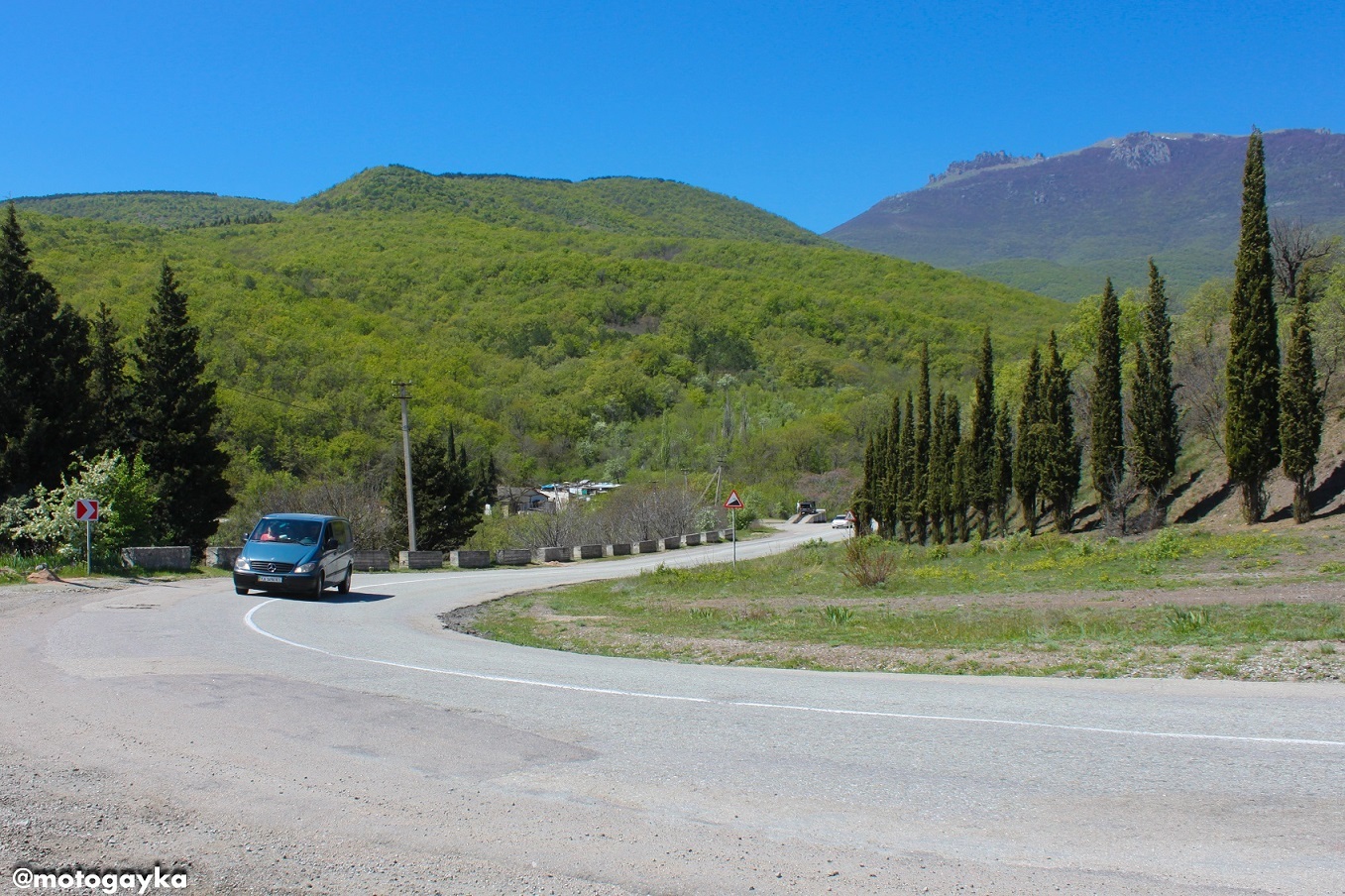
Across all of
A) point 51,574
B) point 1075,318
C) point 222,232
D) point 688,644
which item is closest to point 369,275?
point 222,232

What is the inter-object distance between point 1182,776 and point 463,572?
3279 cm

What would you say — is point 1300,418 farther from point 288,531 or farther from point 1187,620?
point 288,531

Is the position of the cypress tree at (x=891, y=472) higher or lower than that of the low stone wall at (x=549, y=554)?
higher

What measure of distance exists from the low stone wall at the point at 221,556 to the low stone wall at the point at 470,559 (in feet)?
33.2

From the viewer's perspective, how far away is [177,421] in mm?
43719

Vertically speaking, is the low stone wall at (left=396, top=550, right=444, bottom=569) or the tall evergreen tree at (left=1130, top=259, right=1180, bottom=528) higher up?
the tall evergreen tree at (left=1130, top=259, right=1180, bottom=528)

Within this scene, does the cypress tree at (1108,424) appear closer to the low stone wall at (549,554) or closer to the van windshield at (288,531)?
the low stone wall at (549,554)

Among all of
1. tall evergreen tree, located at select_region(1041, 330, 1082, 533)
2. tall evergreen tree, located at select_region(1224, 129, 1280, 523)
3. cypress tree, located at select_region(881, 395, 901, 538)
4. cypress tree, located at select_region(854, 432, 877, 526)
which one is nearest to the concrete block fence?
cypress tree, located at select_region(881, 395, 901, 538)

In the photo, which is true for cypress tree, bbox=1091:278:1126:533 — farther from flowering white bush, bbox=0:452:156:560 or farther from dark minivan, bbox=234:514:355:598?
flowering white bush, bbox=0:452:156:560

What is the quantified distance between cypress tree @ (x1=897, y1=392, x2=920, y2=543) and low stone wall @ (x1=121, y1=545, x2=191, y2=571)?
42.4m

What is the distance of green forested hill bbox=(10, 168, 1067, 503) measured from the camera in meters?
88.8

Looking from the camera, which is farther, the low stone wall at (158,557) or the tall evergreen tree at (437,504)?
the tall evergreen tree at (437,504)

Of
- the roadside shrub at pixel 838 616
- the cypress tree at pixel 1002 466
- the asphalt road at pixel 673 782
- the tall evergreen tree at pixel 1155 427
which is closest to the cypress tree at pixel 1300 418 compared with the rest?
the tall evergreen tree at pixel 1155 427

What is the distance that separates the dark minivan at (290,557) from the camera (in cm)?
2152
